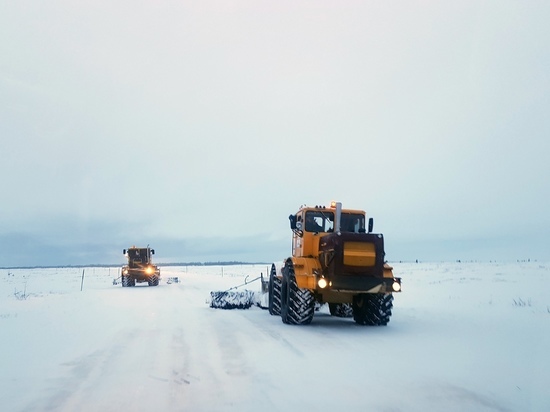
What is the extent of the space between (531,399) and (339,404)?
2248 millimetres

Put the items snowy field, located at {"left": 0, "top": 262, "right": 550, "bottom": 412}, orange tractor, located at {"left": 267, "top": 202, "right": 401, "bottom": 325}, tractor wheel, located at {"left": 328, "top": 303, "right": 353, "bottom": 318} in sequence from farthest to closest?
tractor wheel, located at {"left": 328, "top": 303, "right": 353, "bottom": 318}, orange tractor, located at {"left": 267, "top": 202, "right": 401, "bottom": 325}, snowy field, located at {"left": 0, "top": 262, "right": 550, "bottom": 412}

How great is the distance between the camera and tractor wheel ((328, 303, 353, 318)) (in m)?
14.3

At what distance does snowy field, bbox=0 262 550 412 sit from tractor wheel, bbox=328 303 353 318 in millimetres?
1093

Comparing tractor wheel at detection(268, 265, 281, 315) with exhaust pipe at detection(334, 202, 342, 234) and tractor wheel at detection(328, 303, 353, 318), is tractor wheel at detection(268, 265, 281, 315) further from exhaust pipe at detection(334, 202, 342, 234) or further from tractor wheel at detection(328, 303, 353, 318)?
exhaust pipe at detection(334, 202, 342, 234)

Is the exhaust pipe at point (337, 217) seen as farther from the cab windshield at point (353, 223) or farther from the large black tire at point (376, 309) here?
the large black tire at point (376, 309)

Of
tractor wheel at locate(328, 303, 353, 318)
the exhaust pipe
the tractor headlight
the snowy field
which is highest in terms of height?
the exhaust pipe

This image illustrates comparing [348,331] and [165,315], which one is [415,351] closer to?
[348,331]

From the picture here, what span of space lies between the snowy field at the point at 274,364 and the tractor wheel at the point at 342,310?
109 centimetres

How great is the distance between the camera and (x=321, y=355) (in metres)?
8.03

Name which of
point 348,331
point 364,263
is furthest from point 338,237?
point 348,331

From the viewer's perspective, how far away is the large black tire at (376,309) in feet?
38.7

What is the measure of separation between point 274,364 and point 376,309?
5229 millimetres

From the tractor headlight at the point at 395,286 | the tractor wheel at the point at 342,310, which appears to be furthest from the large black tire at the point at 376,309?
the tractor wheel at the point at 342,310

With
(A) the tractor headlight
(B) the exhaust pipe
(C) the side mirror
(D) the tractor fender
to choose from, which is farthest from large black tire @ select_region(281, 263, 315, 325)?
(A) the tractor headlight
